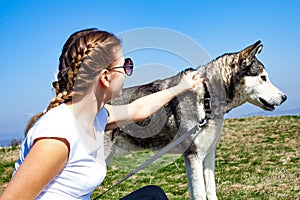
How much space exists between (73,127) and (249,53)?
3315mm

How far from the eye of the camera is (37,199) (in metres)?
1.96

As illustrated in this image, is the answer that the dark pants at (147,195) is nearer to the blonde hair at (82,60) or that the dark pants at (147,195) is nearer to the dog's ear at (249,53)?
the blonde hair at (82,60)

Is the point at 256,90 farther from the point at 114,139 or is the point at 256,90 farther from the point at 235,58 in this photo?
the point at 114,139

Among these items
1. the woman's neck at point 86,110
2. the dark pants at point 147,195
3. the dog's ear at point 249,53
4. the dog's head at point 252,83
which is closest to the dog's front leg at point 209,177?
the dog's head at point 252,83

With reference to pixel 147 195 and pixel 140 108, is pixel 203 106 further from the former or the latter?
pixel 147 195

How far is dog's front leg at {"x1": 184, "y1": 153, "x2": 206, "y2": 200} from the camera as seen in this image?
4715 millimetres

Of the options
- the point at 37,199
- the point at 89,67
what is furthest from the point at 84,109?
the point at 37,199

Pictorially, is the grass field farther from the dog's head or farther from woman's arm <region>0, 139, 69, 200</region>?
woman's arm <region>0, 139, 69, 200</region>

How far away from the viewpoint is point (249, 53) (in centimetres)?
486

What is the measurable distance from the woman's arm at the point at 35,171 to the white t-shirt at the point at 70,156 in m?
0.06

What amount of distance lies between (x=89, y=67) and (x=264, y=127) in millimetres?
11260

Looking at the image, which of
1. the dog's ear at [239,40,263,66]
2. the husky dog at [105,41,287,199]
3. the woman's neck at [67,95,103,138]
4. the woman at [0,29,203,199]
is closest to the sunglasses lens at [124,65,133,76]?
the woman at [0,29,203,199]

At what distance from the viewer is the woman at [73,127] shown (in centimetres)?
178

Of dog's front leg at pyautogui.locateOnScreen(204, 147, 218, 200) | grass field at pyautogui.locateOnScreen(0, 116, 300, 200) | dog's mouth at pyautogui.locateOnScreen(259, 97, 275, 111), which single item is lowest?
grass field at pyautogui.locateOnScreen(0, 116, 300, 200)
